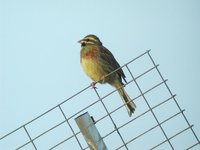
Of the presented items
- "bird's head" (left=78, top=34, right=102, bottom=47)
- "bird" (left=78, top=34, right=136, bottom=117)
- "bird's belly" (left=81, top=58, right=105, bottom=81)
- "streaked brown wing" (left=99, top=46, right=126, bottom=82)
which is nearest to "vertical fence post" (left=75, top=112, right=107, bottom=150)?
"bird" (left=78, top=34, right=136, bottom=117)

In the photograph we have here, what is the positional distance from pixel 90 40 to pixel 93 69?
0.69m

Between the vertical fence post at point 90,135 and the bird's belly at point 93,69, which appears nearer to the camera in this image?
the vertical fence post at point 90,135

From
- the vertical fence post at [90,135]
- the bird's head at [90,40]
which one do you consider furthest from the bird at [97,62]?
the vertical fence post at [90,135]

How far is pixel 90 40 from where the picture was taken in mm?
8102

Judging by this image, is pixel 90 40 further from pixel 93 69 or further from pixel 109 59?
pixel 93 69

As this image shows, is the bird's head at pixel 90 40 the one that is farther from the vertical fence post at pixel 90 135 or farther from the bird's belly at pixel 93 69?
the vertical fence post at pixel 90 135

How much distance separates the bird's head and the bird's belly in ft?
1.49

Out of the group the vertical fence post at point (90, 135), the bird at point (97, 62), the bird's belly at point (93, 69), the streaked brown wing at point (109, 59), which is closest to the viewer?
the vertical fence post at point (90, 135)

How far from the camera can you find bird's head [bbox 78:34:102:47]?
26.5 feet

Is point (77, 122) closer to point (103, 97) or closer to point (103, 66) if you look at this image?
point (103, 97)

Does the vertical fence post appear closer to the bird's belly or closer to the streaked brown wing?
the bird's belly

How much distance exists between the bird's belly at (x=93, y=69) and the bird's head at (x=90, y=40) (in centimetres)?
45

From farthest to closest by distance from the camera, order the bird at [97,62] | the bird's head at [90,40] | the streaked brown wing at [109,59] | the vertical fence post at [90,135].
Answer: the bird's head at [90,40] < the streaked brown wing at [109,59] < the bird at [97,62] < the vertical fence post at [90,135]

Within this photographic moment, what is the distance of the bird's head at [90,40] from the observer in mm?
8078
